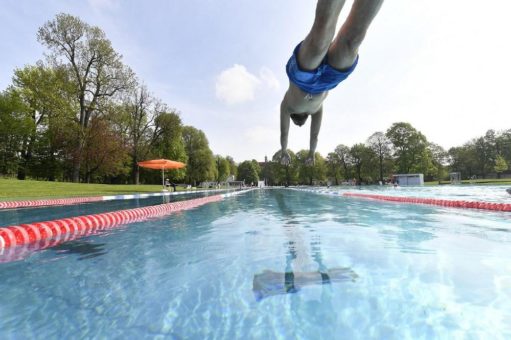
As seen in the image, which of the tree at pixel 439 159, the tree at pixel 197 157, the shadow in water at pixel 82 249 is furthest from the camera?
the tree at pixel 439 159

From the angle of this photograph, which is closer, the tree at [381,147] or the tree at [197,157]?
the tree at [197,157]

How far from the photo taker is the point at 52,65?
1033 inches

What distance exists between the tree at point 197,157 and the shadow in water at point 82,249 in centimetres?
4786

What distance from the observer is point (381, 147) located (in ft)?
182

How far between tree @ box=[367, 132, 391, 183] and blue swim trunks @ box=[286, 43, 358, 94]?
5574 centimetres

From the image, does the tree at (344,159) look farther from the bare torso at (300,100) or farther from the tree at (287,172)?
the bare torso at (300,100)

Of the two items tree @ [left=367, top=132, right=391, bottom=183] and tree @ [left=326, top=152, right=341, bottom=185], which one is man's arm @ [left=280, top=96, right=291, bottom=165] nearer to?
tree @ [left=367, top=132, right=391, bottom=183]

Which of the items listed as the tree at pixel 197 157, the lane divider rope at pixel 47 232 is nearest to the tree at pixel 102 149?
the tree at pixel 197 157

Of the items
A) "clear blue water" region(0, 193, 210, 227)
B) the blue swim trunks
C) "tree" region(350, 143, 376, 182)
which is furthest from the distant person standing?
"tree" region(350, 143, 376, 182)

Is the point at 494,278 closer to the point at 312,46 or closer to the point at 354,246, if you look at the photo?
the point at 354,246

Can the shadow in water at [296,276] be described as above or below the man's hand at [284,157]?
below

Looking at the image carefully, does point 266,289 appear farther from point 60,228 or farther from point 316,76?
point 60,228

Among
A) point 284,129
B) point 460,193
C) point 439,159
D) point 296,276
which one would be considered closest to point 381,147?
point 439,159

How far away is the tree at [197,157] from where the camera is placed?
53844 mm
